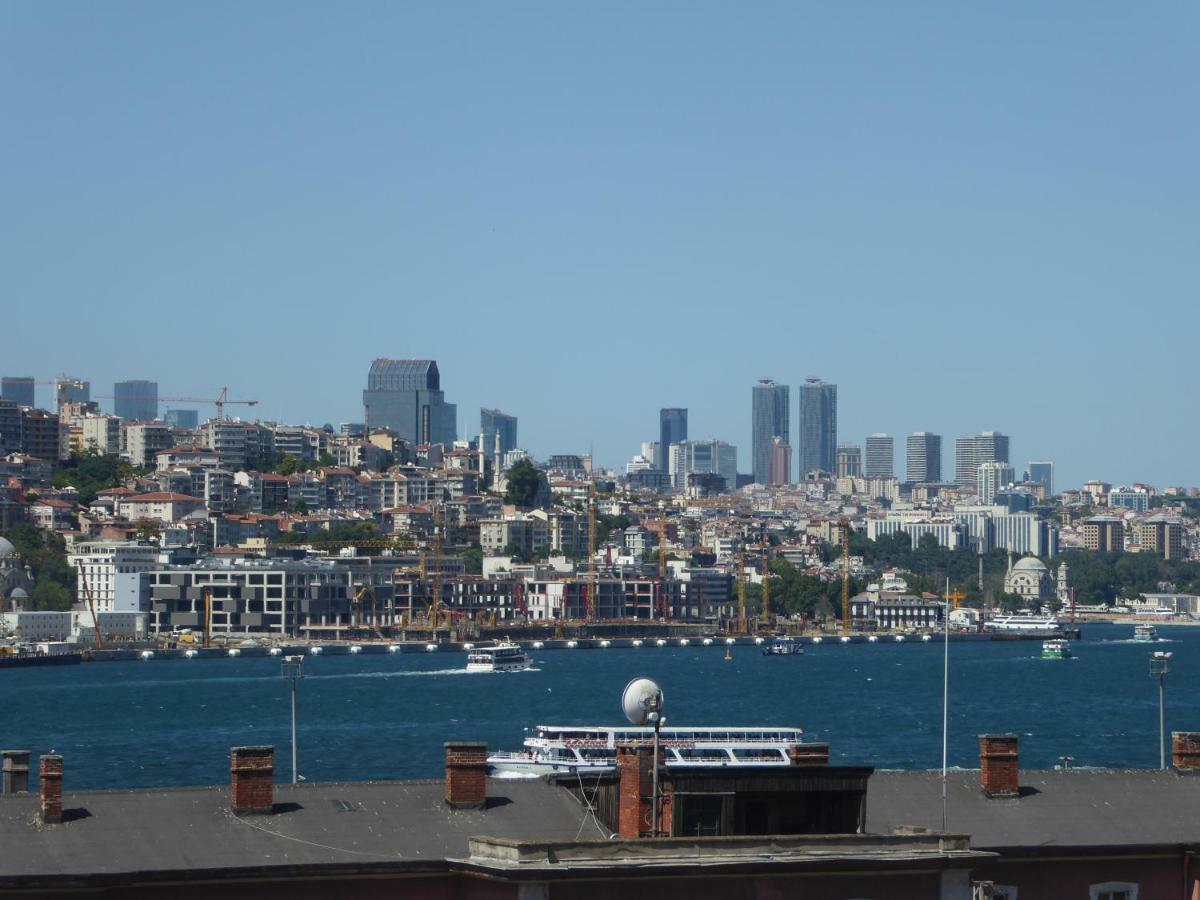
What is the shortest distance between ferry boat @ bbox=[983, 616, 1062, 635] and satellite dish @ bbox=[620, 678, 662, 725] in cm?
13638

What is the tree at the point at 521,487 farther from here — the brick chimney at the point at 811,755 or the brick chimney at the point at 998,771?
the brick chimney at the point at 998,771

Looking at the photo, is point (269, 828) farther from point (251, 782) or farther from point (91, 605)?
point (91, 605)

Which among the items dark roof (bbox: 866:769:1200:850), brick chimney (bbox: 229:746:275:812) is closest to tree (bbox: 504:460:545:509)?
dark roof (bbox: 866:769:1200:850)

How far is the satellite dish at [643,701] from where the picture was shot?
1462 centimetres

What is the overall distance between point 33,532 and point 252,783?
428 feet

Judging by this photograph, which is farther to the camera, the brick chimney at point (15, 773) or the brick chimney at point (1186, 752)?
the brick chimney at point (1186, 752)

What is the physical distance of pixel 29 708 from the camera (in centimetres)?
7375

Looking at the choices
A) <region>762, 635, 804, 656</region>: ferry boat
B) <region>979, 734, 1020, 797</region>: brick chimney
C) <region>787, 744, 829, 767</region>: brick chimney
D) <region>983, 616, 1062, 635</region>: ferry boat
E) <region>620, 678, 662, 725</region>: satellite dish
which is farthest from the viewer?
<region>983, 616, 1062, 635</region>: ferry boat

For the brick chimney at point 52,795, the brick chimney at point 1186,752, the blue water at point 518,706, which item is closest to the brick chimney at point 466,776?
the brick chimney at point 52,795

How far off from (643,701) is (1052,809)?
8.82 feet

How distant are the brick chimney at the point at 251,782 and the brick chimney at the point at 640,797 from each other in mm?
2001

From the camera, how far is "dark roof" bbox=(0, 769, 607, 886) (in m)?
13.7

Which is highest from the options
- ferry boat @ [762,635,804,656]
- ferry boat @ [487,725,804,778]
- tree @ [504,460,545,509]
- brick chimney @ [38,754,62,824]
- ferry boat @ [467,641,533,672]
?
tree @ [504,460,545,509]

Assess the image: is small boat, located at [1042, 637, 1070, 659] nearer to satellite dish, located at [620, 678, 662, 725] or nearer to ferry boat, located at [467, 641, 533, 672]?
ferry boat, located at [467, 641, 533, 672]
